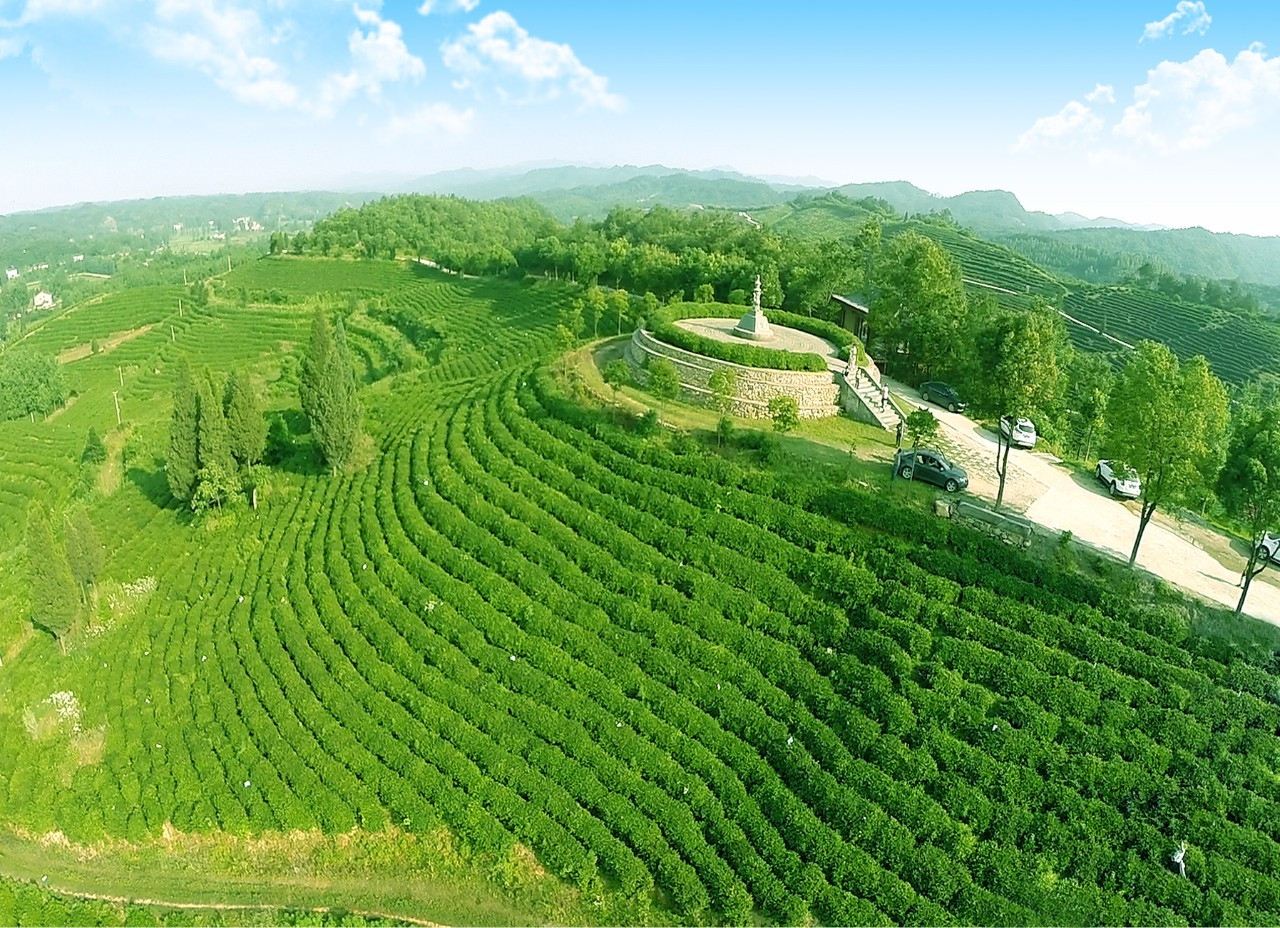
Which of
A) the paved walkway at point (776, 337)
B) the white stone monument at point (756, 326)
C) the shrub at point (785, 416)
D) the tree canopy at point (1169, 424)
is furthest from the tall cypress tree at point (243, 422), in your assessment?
the tree canopy at point (1169, 424)

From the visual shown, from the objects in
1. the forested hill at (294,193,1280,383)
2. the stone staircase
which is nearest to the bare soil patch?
the forested hill at (294,193,1280,383)

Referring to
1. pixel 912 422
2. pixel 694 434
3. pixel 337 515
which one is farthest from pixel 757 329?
pixel 337 515

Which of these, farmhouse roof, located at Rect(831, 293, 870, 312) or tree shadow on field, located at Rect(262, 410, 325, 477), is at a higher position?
farmhouse roof, located at Rect(831, 293, 870, 312)

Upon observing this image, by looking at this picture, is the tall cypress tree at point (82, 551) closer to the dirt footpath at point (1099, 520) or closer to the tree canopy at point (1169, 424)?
the dirt footpath at point (1099, 520)

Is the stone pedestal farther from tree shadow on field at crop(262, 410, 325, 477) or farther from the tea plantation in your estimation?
tree shadow on field at crop(262, 410, 325, 477)

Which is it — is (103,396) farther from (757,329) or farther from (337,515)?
(757,329)

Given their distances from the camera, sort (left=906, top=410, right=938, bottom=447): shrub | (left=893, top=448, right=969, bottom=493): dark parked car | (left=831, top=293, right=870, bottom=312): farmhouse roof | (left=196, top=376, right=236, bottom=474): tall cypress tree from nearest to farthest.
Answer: (left=893, top=448, right=969, bottom=493): dark parked car
(left=906, top=410, right=938, bottom=447): shrub
(left=196, top=376, right=236, bottom=474): tall cypress tree
(left=831, top=293, right=870, bottom=312): farmhouse roof
